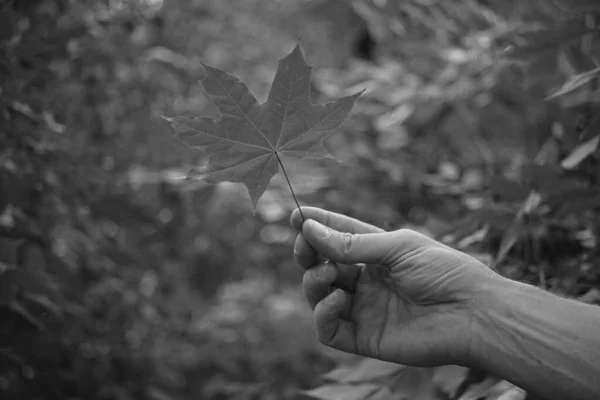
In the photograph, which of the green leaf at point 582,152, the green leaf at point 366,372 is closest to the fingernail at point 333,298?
the green leaf at point 366,372

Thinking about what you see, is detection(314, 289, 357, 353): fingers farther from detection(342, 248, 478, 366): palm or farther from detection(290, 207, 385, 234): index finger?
detection(290, 207, 385, 234): index finger

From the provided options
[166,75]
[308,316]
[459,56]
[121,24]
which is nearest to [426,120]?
[459,56]

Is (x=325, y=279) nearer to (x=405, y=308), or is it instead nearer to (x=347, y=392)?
(x=405, y=308)

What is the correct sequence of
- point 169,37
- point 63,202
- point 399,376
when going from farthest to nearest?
point 169,37
point 63,202
point 399,376

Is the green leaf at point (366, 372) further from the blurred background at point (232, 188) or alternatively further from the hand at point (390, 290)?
the hand at point (390, 290)

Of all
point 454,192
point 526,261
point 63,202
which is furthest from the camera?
point 454,192

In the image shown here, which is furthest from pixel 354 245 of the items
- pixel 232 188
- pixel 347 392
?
pixel 232 188

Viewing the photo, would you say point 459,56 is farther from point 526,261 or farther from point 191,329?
point 191,329

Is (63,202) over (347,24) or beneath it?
beneath

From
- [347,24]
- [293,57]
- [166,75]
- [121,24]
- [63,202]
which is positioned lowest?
[293,57]
